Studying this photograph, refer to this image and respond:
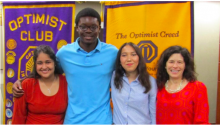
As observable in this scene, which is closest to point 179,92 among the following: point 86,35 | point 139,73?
point 139,73

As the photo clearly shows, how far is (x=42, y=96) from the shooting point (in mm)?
1452

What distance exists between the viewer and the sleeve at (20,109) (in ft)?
4.68

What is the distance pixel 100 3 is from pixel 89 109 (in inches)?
71.4

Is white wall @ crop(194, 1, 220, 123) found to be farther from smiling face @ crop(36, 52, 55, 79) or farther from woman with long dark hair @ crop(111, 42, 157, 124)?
smiling face @ crop(36, 52, 55, 79)

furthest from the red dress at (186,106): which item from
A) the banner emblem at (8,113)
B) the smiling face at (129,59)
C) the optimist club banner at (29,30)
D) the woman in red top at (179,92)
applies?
the banner emblem at (8,113)

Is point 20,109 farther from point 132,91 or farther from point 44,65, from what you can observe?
point 132,91

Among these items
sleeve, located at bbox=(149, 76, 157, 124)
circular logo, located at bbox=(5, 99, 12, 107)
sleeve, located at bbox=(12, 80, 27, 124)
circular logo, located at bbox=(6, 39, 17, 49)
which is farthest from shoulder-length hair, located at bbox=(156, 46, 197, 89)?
circular logo, located at bbox=(5, 99, 12, 107)

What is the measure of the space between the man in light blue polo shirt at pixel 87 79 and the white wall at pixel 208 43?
6.27 feet

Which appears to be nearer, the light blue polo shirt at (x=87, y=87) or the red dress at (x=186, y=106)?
the red dress at (x=186, y=106)

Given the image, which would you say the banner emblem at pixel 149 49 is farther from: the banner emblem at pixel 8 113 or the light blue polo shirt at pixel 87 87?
the banner emblem at pixel 8 113

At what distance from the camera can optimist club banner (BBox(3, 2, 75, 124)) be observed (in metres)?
2.67

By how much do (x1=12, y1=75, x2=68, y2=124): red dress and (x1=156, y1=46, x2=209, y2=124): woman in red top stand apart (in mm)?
897

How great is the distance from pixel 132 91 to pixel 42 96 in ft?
2.61

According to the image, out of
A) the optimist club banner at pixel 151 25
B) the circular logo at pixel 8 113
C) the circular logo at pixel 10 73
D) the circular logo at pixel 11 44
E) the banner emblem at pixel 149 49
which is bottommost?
the circular logo at pixel 8 113
